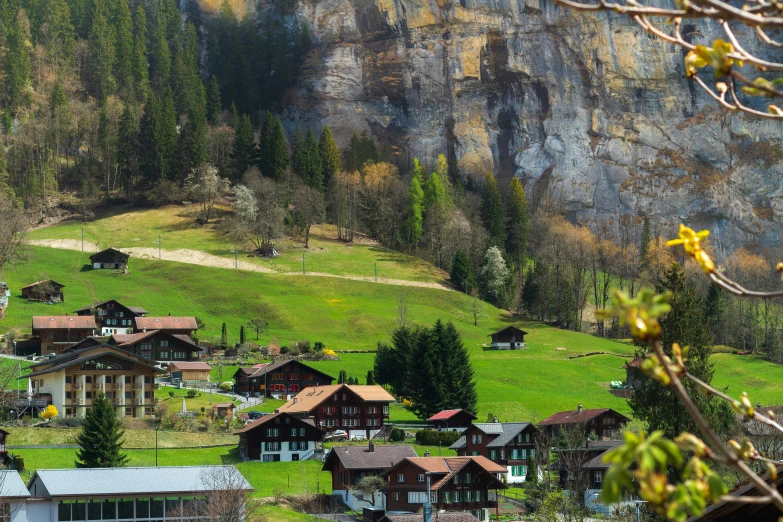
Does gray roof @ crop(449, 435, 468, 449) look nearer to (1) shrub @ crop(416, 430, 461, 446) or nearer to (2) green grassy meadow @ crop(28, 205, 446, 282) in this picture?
(1) shrub @ crop(416, 430, 461, 446)

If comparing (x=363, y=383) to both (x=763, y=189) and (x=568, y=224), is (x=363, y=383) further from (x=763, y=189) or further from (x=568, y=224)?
(x=763, y=189)

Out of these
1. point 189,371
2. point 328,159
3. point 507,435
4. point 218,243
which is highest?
point 328,159

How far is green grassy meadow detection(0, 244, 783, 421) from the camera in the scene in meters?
89.2

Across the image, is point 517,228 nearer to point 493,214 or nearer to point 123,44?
point 493,214

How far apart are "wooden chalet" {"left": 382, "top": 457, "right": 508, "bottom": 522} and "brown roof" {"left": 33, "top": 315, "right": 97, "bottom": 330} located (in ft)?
146

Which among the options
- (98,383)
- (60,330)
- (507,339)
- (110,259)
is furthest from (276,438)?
(110,259)

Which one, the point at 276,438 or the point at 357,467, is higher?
the point at 276,438

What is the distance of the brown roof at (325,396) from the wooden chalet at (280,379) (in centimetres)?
546

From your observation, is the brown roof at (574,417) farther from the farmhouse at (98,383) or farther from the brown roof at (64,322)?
the brown roof at (64,322)

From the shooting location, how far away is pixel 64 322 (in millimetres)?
94625

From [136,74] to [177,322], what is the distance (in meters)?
83.7

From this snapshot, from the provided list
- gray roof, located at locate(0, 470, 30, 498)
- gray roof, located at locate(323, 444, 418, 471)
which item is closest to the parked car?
gray roof, located at locate(323, 444, 418, 471)

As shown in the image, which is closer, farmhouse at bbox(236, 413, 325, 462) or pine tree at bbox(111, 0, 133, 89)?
farmhouse at bbox(236, 413, 325, 462)

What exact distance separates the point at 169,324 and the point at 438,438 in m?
35.9
